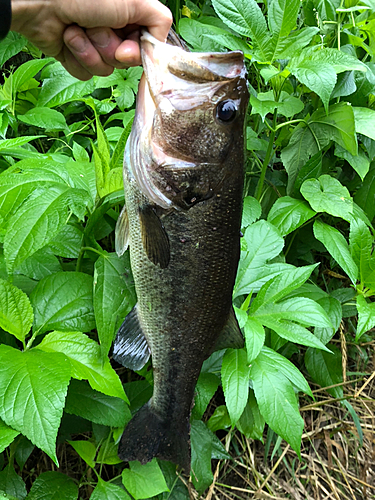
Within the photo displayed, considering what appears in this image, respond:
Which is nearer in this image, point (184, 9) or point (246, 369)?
point (246, 369)

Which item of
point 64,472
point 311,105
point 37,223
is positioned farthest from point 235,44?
point 64,472

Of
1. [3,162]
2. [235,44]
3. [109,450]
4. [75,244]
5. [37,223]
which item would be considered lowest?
[109,450]

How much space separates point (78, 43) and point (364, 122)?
4.58 feet

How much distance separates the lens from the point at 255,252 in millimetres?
1688

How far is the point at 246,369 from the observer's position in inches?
57.6

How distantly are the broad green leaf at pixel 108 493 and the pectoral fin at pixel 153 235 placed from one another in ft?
2.86

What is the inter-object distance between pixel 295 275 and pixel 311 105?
1200 millimetres

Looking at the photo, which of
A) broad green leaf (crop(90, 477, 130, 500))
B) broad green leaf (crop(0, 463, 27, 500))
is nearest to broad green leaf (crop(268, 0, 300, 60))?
broad green leaf (crop(90, 477, 130, 500))

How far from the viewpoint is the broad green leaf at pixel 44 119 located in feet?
6.44

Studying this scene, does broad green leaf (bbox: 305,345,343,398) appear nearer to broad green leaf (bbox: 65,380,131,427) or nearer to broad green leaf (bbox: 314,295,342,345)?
broad green leaf (bbox: 314,295,342,345)

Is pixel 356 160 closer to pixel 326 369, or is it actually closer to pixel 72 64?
pixel 326 369

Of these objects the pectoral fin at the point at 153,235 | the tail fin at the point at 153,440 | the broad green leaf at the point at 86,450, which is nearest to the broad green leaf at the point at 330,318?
the tail fin at the point at 153,440

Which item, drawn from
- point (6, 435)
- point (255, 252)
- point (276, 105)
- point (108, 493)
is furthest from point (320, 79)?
point (108, 493)

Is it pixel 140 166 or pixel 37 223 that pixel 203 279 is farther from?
pixel 37 223
